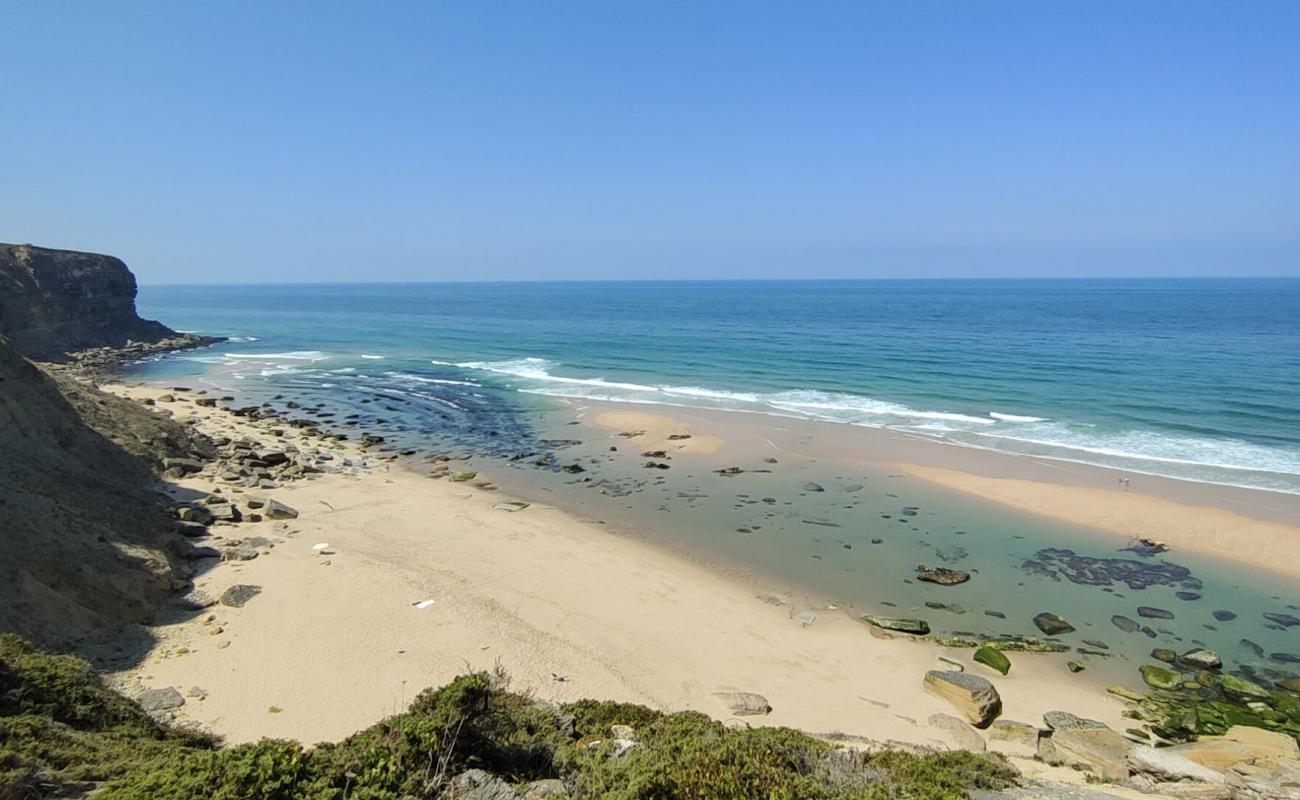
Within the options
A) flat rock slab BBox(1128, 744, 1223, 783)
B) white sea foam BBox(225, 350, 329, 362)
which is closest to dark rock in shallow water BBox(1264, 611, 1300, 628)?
flat rock slab BBox(1128, 744, 1223, 783)

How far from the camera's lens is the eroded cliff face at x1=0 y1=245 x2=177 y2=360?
45.1 m

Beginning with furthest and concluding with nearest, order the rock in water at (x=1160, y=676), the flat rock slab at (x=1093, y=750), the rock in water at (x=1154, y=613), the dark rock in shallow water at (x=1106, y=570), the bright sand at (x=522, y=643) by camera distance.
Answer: the dark rock in shallow water at (x=1106, y=570) < the rock in water at (x=1154, y=613) < the rock in water at (x=1160, y=676) < the bright sand at (x=522, y=643) < the flat rock slab at (x=1093, y=750)

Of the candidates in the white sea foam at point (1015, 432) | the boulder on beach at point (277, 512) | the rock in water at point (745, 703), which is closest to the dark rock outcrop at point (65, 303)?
the boulder on beach at point (277, 512)

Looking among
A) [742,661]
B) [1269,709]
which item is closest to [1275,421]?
[1269,709]

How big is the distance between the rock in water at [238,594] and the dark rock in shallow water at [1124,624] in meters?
19.3

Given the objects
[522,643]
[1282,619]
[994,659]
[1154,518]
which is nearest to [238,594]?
[522,643]

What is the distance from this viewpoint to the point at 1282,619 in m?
15.1

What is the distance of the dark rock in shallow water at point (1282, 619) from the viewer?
14914mm

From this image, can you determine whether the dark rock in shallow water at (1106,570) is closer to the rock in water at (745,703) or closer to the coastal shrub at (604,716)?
the rock in water at (745,703)

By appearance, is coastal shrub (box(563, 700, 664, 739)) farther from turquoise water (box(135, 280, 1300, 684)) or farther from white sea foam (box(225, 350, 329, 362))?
white sea foam (box(225, 350, 329, 362))

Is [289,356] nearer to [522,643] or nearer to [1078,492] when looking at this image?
[522,643]

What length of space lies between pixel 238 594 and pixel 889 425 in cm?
2778

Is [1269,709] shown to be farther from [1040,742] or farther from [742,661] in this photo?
[742,661]

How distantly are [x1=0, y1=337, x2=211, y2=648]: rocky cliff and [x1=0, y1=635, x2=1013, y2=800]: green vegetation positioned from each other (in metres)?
3.52
